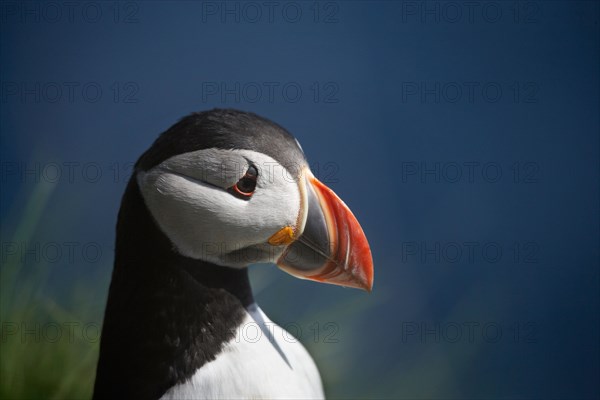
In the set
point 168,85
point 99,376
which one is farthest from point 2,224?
point 99,376

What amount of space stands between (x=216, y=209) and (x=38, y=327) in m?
1.94

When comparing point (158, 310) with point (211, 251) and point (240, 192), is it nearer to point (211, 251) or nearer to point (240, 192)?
point (211, 251)

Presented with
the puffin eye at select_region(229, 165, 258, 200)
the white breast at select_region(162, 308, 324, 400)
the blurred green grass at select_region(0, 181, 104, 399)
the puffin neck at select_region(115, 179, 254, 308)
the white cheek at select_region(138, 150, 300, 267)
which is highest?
the puffin eye at select_region(229, 165, 258, 200)

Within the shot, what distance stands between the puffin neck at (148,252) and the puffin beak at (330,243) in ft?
0.66

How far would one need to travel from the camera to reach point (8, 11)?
286cm

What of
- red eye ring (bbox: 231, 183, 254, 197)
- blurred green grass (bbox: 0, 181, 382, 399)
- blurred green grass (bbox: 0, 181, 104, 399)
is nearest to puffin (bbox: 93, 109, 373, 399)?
red eye ring (bbox: 231, 183, 254, 197)

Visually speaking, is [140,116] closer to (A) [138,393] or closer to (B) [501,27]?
(A) [138,393]

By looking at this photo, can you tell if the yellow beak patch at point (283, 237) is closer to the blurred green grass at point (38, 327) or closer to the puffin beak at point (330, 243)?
the puffin beak at point (330, 243)

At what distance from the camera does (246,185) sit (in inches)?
57.6

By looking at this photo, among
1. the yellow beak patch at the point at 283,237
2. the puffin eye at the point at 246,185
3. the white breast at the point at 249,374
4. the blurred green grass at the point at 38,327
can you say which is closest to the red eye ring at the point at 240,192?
the puffin eye at the point at 246,185

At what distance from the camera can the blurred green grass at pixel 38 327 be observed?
2.91m

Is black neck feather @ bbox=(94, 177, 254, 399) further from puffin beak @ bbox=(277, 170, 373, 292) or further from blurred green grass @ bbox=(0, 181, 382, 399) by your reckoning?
blurred green grass @ bbox=(0, 181, 382, 399)

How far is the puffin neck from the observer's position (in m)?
1.52

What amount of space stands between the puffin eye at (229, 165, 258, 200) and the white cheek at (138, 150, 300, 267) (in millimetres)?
12
